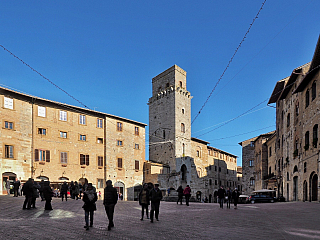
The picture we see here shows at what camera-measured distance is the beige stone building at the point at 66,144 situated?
3219cm

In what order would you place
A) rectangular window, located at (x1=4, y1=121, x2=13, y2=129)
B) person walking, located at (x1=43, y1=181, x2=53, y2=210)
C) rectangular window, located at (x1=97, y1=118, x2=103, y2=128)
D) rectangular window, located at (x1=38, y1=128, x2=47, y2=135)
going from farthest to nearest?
rectangular window, located at (x1=97, y1=118, x2=103, y2=128)
rectangular window, located at (x1=38, y1=128, x2=47, y2=135)
rectangular window, located at (x1=4, y1=121, x2=13, y2=129)
person walking, located at (x1=43, y1=181, x2=53, y2=210)

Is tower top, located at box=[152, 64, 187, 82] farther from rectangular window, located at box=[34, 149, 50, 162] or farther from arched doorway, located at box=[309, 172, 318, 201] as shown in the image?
arched doorway, located at box=[309, 172, 318, 201]

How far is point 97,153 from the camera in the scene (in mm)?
39844

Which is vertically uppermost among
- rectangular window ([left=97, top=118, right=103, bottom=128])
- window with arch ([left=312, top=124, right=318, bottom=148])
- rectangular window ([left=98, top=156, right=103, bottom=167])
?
rectangular window ([left=97, top=118, right=103, bottom=128])

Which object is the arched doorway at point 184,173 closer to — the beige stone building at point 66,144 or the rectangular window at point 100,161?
the beige stone building at point 66,144

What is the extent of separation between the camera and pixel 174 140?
49.0 meters

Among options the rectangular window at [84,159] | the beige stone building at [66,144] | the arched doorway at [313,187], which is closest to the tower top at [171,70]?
the beige stone building at [66,144]

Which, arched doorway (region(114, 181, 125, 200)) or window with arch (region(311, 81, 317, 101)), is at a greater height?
window with arch (region(311, 81, 317, 101))

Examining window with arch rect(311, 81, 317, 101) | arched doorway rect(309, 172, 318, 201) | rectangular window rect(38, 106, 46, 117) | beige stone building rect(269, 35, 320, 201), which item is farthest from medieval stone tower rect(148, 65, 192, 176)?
window with arch rect(311, 81, 317, 101)

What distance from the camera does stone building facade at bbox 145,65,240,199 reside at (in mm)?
48625

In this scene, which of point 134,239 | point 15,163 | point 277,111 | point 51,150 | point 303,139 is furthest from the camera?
point 277,111

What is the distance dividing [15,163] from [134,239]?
28.6 meters

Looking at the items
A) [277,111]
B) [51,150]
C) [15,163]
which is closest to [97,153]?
[51,150]

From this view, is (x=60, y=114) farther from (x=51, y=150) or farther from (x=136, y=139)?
(x=136, y=139)
